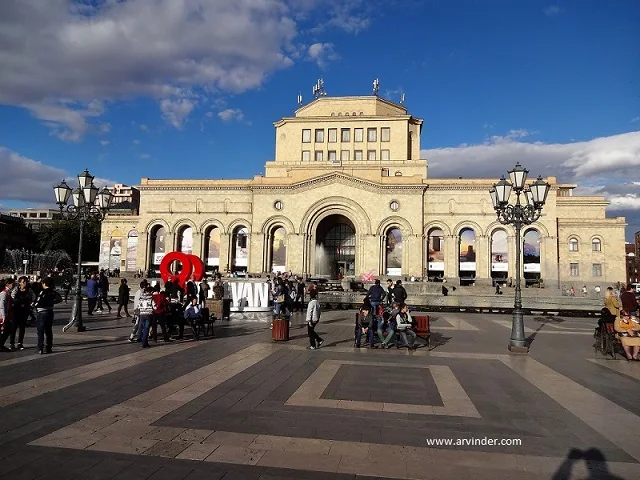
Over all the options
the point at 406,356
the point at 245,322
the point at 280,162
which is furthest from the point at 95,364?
the point at 280,162

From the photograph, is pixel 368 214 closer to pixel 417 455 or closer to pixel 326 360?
pixel 326 360

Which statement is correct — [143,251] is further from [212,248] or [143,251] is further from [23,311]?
[23,311]

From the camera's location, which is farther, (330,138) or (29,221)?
(29,221)

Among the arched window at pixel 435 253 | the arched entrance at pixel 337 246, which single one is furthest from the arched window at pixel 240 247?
the arched window at pixel 435 253

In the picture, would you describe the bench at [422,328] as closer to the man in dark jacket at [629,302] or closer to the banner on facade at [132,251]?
the man in dark jacket at [629,302]

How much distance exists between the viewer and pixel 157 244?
50844 millimetres

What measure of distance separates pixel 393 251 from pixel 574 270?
743 inches

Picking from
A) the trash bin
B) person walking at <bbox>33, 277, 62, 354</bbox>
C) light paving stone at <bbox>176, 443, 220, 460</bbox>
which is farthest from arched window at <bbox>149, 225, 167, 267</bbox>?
light paving stone at <bbox>176, 443, 220, 460</bbox>

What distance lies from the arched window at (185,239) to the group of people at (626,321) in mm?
43434

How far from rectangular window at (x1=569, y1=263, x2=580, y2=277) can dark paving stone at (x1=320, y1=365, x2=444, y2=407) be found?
4400 cm

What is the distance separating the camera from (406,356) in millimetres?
11250

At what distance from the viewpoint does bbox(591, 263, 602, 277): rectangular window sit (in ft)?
152

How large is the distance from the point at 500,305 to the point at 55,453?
26053 millimetres

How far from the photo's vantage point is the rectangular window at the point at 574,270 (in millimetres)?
46688
